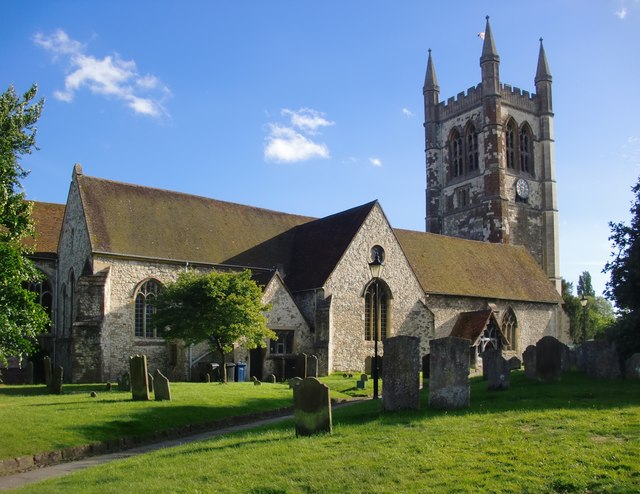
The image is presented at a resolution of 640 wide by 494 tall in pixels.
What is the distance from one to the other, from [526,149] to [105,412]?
166 feet

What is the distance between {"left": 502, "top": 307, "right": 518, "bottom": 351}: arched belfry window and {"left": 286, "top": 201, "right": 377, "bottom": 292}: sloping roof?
43.6 ft

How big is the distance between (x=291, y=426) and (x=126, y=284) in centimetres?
1817

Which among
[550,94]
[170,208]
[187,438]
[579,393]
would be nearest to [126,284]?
[170,208]

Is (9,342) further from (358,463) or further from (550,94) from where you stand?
(550,94)

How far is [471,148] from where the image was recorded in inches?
2325

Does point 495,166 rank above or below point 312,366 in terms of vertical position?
above

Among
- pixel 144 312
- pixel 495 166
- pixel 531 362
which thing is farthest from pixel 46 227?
pixel 495 166

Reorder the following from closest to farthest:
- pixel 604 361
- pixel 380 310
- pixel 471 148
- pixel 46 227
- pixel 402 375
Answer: pixel 402 375 < pixel 604 361 < pixel 380 310 < pixel 46 227 < pixel 471 148

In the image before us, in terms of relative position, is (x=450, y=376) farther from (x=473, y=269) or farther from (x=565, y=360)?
(x=473, y=269)

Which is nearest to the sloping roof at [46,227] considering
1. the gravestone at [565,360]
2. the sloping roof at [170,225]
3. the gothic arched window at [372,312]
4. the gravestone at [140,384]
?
the sloping roof at [170,225]

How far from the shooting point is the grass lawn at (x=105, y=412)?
14852 mm

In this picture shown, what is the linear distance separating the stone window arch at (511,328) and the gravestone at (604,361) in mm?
20585

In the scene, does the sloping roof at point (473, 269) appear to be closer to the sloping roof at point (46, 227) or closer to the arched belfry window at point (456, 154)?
the arched belfry window at point (456, 154)

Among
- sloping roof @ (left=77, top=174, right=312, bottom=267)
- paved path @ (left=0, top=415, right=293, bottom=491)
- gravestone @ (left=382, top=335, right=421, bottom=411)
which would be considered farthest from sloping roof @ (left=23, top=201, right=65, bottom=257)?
gravestone @ (left=382, top=335, right=421, bottom=411)
